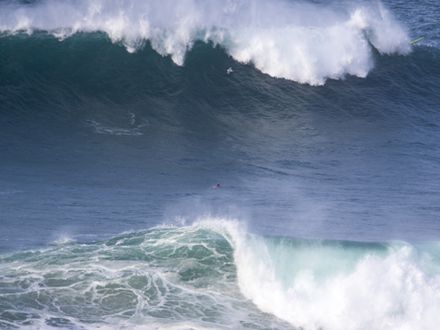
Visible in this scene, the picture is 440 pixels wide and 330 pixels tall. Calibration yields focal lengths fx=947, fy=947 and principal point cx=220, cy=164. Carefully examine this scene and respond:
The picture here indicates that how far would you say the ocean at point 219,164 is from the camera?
16.0 metres

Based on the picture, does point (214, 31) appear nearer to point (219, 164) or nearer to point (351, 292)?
point (219, 164)

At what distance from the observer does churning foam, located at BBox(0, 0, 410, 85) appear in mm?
29719

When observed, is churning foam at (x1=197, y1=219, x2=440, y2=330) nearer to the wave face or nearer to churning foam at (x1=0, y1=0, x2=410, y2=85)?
the wave face

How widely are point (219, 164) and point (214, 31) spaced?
8165 millimetres

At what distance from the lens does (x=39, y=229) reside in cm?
1834

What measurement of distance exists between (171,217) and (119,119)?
7.58 metres

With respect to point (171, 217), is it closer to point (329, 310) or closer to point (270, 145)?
point (329, 310)

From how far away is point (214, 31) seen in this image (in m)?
30.6

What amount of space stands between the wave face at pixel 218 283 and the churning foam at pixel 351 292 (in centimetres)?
2

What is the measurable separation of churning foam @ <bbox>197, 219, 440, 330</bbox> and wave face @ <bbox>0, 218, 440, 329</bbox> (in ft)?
0.06

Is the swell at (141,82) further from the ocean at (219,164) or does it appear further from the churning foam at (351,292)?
the churning foam at (351,292)

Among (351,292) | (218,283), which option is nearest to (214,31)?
(218,283)

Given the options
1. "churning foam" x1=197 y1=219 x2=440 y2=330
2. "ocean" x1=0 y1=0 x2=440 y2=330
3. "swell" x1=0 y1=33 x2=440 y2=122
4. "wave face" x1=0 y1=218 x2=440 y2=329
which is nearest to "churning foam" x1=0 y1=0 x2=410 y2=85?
"ocean" x1=0 y1=0 x2=440 y2=330

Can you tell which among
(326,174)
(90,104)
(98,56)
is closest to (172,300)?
(326,174)
